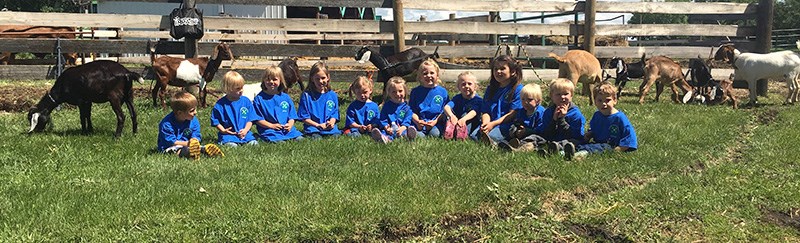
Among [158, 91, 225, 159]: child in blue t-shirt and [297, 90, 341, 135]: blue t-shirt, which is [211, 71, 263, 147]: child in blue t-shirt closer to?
[158, 91, 225, 159]: child in blue t-shirt

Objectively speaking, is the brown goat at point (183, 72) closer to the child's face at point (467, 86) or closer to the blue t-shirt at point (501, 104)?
the child's face at point (467, 86)

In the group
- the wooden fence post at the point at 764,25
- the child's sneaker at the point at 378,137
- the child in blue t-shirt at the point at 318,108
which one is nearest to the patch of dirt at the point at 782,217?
the child's sneaker at the point at 378,137

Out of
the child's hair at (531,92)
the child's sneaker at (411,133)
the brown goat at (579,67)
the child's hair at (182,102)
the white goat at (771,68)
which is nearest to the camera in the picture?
the child's hair at (182,102)

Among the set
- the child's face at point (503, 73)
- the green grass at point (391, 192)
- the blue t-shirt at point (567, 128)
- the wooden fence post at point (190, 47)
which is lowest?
the green grass at point (391, 192)

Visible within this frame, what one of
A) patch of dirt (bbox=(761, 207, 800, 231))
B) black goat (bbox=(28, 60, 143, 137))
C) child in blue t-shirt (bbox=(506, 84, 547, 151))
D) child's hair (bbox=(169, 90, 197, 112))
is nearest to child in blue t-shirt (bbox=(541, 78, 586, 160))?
child in blue t-shirt (bbox=(506, 84, 547, 151))

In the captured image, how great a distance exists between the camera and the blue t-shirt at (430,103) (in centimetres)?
777

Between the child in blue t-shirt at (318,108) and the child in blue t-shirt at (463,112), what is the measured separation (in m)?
1.29

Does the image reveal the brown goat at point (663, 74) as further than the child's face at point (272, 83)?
Yes

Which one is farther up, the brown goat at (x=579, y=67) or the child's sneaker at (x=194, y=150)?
the brown goat at (x=579, y=67)

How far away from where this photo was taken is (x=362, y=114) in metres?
7.67

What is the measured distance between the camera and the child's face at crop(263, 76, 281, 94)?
283 inches

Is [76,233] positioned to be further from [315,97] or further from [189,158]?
[315,97]

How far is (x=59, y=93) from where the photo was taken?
7.45 metres

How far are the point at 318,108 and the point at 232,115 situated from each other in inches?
41.6
